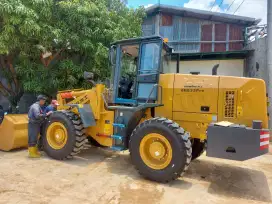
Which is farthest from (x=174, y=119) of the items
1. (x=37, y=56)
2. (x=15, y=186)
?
(x=37, y=56)

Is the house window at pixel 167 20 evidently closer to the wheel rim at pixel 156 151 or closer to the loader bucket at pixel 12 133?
the loader bucket at pixel 12 133

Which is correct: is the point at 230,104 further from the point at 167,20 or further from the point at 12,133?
the point at 167,20

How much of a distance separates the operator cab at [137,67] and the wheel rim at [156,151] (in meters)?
0.86

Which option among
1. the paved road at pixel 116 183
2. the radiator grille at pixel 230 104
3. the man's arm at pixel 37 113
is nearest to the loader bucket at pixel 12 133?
the paved road at pixel 116 183

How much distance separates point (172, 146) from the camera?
4.55 metres

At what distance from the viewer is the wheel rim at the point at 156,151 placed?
4.67 metres

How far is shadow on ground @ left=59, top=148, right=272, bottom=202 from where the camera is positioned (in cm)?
447

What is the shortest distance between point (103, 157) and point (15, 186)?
7.94 ft

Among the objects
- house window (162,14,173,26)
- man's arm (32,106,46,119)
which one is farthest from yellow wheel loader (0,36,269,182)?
house window (162,14,173,26)

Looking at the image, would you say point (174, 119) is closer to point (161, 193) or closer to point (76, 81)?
point (161, 193)

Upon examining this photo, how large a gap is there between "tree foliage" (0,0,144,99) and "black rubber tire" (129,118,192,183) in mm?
4442

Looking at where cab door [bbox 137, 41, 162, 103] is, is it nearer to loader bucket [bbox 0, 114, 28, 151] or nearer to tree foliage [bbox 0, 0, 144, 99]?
loader bucket [bbox 0, 114, 28, 151]

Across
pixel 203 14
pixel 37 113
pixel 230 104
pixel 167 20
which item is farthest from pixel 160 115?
pixel 167 20

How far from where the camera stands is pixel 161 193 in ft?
13.9
